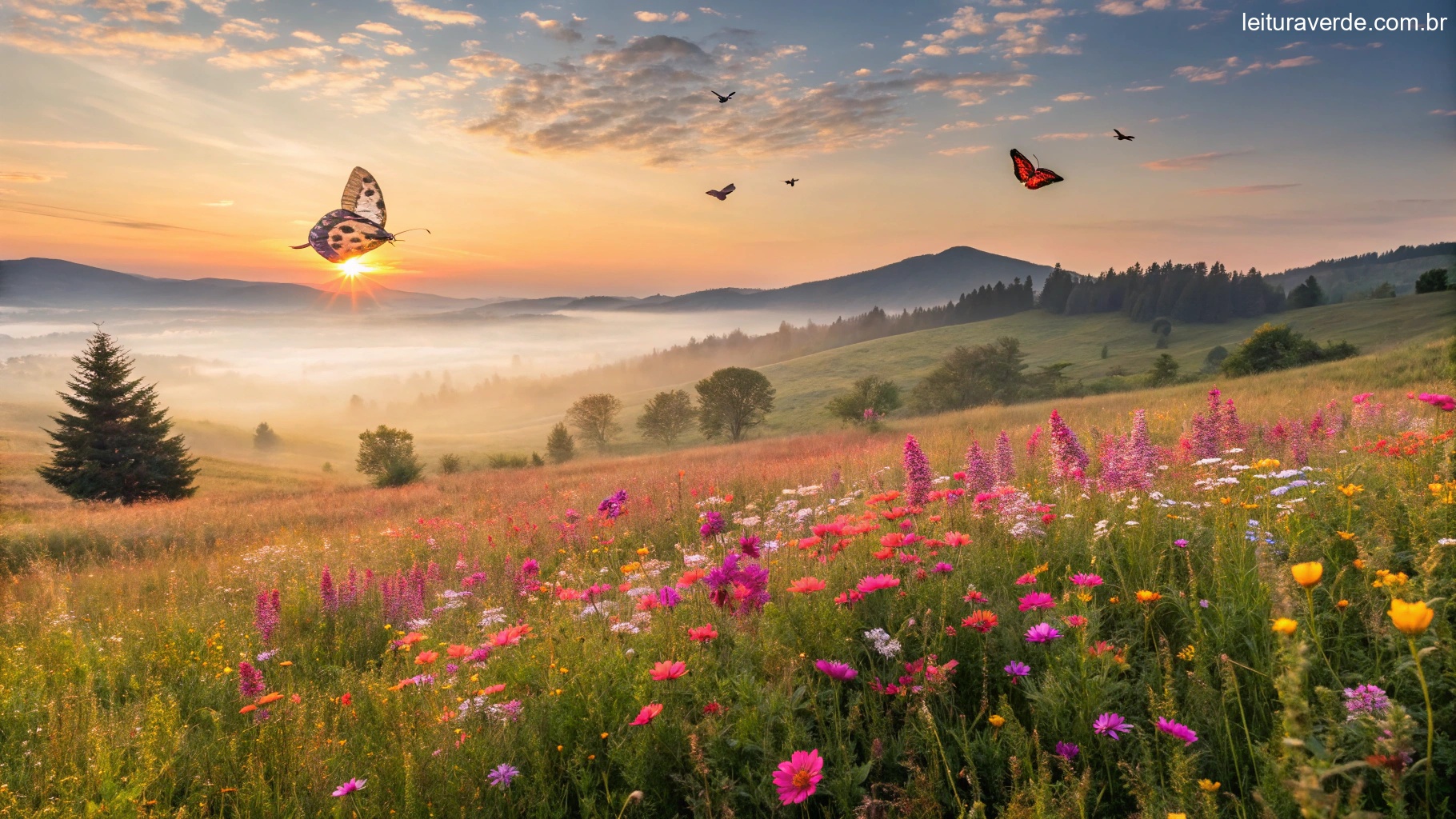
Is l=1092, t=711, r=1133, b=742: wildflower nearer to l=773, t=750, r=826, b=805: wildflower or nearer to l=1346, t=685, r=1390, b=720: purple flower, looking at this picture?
l=1346, t=685, r=1390, b=720: purple flower

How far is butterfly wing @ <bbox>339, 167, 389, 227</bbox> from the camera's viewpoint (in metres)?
A: 5.24

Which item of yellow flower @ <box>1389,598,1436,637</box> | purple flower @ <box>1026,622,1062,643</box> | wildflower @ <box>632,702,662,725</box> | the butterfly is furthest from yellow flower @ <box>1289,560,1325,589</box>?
the butterfly

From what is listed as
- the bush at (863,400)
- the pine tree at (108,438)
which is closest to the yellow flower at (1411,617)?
the pine tree at (108,438)

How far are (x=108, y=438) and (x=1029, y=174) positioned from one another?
137ft

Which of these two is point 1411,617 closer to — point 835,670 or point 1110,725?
point 1110,725

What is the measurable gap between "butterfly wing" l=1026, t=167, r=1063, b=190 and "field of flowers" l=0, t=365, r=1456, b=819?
1928 mm

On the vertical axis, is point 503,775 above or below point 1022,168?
below

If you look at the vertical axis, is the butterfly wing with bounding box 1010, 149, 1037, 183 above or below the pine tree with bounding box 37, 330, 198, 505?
above

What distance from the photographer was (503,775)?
2518 millimetres

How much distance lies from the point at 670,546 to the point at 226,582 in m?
5.47

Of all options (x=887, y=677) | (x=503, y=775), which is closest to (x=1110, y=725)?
(x=887, y=677)

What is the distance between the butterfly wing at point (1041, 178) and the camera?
5035 millimetres

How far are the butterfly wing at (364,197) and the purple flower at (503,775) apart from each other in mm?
4366

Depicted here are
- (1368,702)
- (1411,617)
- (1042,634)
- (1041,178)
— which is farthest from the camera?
(1041,178)
